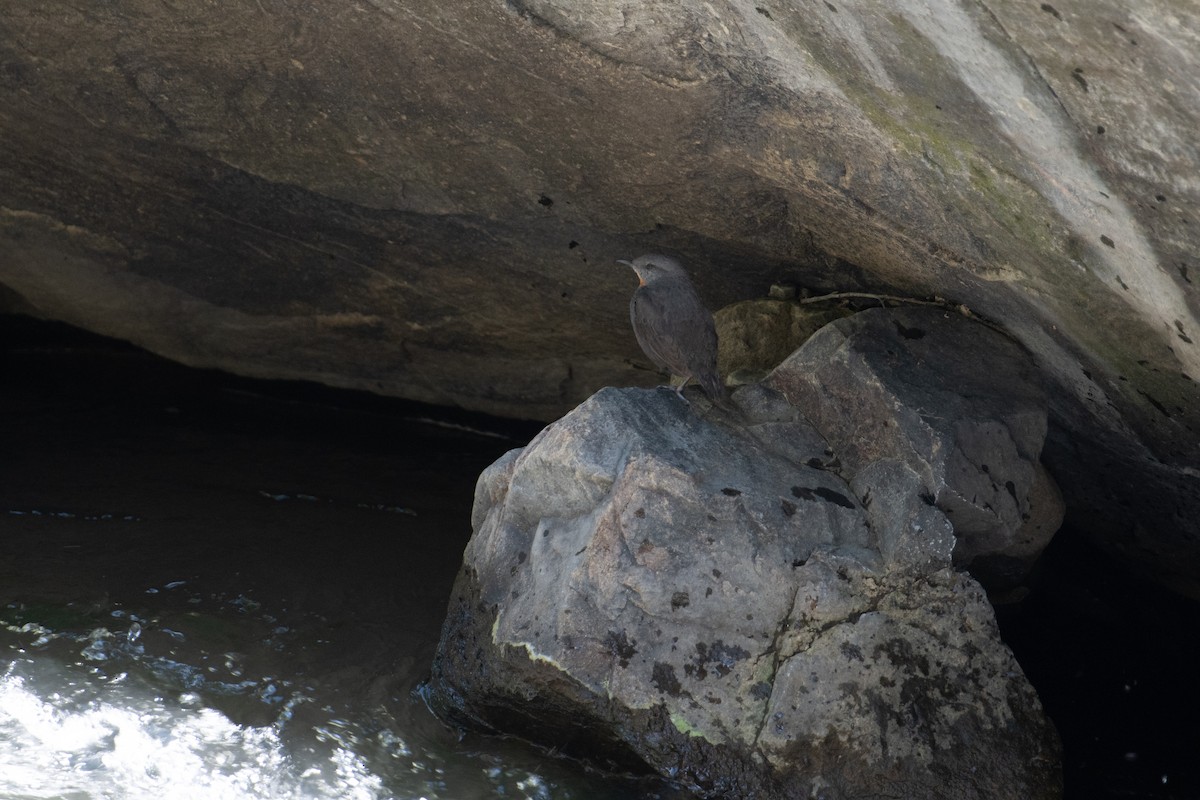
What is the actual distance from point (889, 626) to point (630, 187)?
2.12 meters

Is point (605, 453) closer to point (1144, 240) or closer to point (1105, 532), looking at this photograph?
point (1144, 240)

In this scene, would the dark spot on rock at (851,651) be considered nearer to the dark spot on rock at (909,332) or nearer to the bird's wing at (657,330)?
the bird's wing at (657,330)

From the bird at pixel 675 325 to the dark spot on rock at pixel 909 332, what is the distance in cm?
77

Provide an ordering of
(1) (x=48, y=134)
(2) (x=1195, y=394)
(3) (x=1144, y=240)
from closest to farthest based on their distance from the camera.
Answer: (3) (x=1144, y=240), (2) (x=1195, y=394), (1) (x=48, y=134)

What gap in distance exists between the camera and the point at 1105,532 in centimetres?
571

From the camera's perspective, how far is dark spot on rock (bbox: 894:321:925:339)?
4.70 m

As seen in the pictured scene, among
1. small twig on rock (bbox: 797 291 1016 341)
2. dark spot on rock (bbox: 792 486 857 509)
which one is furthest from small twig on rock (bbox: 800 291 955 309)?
dark spot on rock (bbox: 792 486 857 509)

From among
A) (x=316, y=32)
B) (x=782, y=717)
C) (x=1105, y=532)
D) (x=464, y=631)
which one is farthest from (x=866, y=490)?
(x=316, y=32)

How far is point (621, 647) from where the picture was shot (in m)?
3.78

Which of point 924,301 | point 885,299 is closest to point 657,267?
point 885,299

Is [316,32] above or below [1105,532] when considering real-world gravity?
above

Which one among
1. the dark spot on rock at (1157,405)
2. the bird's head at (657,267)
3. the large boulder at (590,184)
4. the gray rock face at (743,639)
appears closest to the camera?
the large boulder at (590,184)

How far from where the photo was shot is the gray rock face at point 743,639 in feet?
12.0

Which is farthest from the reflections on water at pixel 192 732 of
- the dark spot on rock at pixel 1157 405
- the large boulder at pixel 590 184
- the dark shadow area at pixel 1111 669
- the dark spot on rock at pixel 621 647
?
the dark spot on rock at pixel 1157 405
